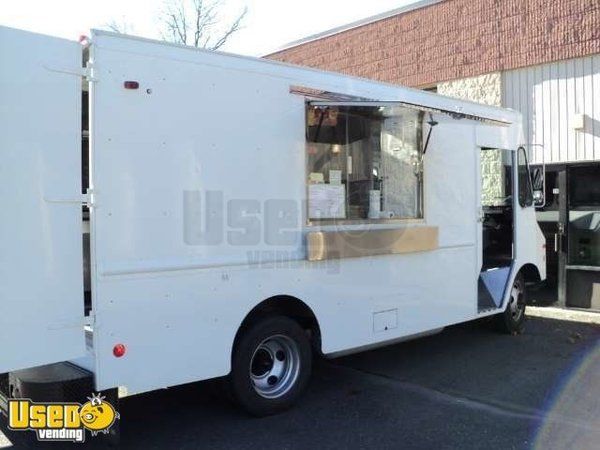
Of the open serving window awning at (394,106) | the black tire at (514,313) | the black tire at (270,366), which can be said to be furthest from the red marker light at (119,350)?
the black tire at (514,313)

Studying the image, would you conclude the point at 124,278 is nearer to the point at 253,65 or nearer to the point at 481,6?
the point at 253,65

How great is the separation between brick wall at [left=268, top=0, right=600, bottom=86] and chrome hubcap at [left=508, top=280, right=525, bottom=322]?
3.99m

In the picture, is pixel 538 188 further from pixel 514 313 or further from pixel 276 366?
pixel 276 366

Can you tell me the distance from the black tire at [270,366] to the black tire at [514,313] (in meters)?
3.60

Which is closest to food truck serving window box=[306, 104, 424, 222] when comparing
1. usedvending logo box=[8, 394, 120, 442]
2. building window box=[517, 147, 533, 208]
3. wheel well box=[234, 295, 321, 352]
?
wheel well box=[234, 295, 321, 352]

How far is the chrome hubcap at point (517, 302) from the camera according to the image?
7750 millimetres

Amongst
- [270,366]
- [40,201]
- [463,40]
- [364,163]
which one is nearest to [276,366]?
[270,366]

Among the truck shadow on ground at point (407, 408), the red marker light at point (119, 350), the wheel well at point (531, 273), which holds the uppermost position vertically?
the wheel well at point (531, 273)

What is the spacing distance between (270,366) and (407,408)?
1199mm

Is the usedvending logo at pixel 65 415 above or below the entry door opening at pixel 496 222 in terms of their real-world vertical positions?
below

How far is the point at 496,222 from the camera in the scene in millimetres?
8078

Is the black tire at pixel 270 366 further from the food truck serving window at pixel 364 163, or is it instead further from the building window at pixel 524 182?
the building window at pixel 524 182

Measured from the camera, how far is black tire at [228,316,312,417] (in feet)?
15.3

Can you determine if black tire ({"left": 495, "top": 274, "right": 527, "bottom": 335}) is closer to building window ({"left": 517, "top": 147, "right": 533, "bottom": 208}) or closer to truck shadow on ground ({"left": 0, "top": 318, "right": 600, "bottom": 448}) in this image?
truck shadow on ground ({"left": 0, "top": 318, "right": 600, "bottom": 448})
